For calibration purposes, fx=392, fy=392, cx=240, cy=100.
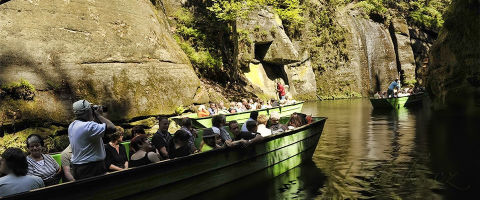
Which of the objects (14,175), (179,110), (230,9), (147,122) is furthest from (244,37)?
(14,175)

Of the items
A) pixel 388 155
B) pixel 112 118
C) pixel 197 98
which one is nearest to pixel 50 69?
pixel 112 118

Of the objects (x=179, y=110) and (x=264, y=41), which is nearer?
(x=179, y=110)

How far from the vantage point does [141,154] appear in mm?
6312

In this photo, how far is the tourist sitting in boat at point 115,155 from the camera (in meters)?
6.15

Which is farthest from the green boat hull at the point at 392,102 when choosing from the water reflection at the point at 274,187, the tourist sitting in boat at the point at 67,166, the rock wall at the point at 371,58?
the tourist sitting in boat at the point at 67,166

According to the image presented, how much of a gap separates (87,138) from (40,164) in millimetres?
1308

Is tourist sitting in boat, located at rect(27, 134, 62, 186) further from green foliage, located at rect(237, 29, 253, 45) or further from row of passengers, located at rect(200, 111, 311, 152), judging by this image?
green foliage, located at rect(237, 29, 253, 45)

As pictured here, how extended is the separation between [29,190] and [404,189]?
6178 mm

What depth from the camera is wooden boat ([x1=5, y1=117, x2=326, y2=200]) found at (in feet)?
16.5

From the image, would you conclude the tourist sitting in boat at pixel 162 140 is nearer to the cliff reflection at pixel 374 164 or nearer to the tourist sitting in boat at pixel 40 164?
the tourist sitting in boat at pixel 40 164

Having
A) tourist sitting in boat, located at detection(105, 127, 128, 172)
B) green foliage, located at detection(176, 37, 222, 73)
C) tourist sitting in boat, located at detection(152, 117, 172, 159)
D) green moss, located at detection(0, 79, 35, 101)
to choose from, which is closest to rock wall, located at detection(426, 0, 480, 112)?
green foliage, located at detection(176, 37, 222, 73)

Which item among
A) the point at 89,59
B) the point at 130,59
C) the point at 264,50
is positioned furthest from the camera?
the point at 264,50

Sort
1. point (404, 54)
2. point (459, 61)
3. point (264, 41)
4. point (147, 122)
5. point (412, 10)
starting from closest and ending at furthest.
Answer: point (147, 122)
point (459, 61)
point (264, 41)
point (404, 54)
point (412, 10)

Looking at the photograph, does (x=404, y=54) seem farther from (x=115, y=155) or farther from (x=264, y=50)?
(x=115, y=155)
